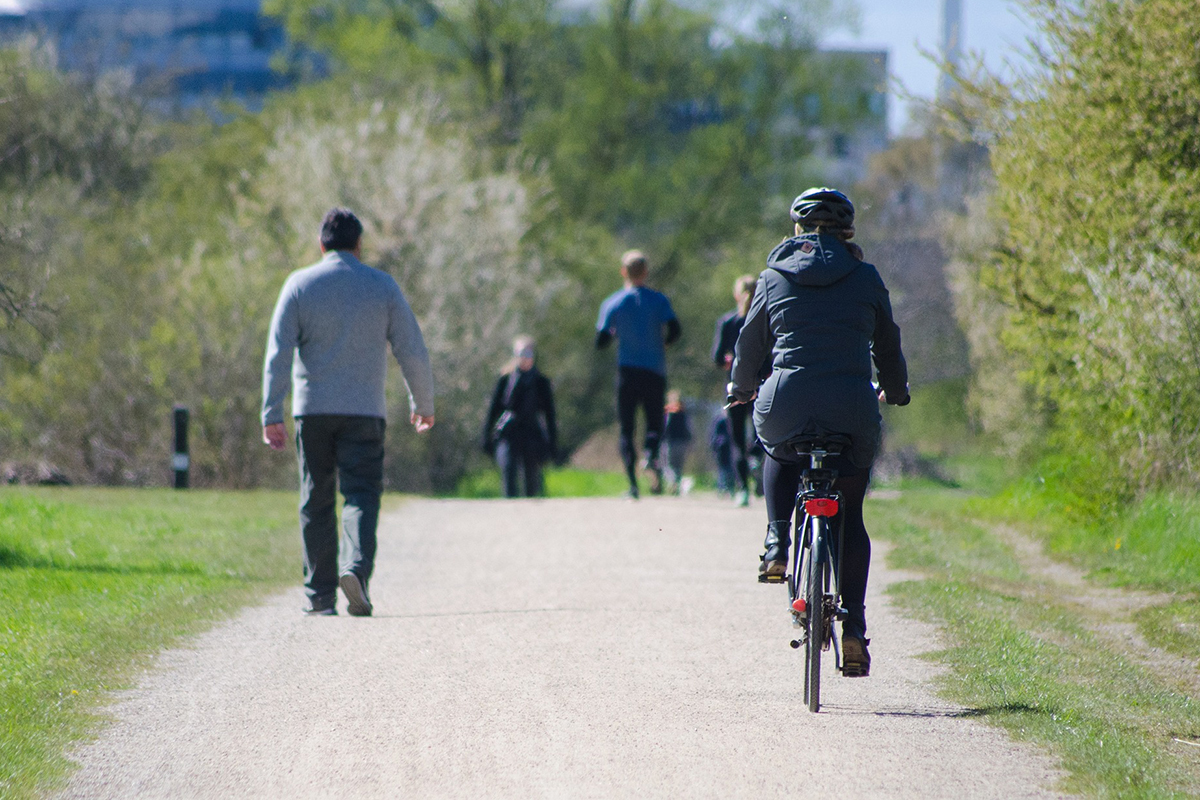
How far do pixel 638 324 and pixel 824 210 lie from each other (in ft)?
25.1

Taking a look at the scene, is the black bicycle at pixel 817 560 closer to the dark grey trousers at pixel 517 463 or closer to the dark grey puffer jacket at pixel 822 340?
the dark grey puffer jacket at pixel 822 340

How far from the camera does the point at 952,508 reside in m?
15.6

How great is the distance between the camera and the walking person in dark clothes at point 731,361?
39.9 feet

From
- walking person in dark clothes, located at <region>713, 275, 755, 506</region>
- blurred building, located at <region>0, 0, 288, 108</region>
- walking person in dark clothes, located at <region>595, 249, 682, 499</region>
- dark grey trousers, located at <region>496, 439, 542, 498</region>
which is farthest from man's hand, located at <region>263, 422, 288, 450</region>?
blurred building, located at <region>0, 0, 288, 108</region>

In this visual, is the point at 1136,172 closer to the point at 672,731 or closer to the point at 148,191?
the point at 672,731

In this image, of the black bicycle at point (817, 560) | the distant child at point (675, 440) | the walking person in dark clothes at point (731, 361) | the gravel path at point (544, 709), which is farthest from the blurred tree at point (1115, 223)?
the distant child at point (675, 440)

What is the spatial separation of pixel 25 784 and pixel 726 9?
121 feet

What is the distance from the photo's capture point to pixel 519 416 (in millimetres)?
16625

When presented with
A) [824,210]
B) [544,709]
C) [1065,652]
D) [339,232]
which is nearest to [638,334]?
[339,232]

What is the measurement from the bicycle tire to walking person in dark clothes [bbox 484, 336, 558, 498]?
1100 centimetres

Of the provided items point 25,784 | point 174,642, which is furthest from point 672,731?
point 174,642

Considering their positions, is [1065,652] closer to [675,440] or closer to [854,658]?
[854,658]

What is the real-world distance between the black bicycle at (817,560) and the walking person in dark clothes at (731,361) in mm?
6148

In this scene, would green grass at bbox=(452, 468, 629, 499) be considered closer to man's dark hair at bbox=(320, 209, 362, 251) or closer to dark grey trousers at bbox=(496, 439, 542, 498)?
dark grey trousers at bbox=(496, 439, 542, 498)
